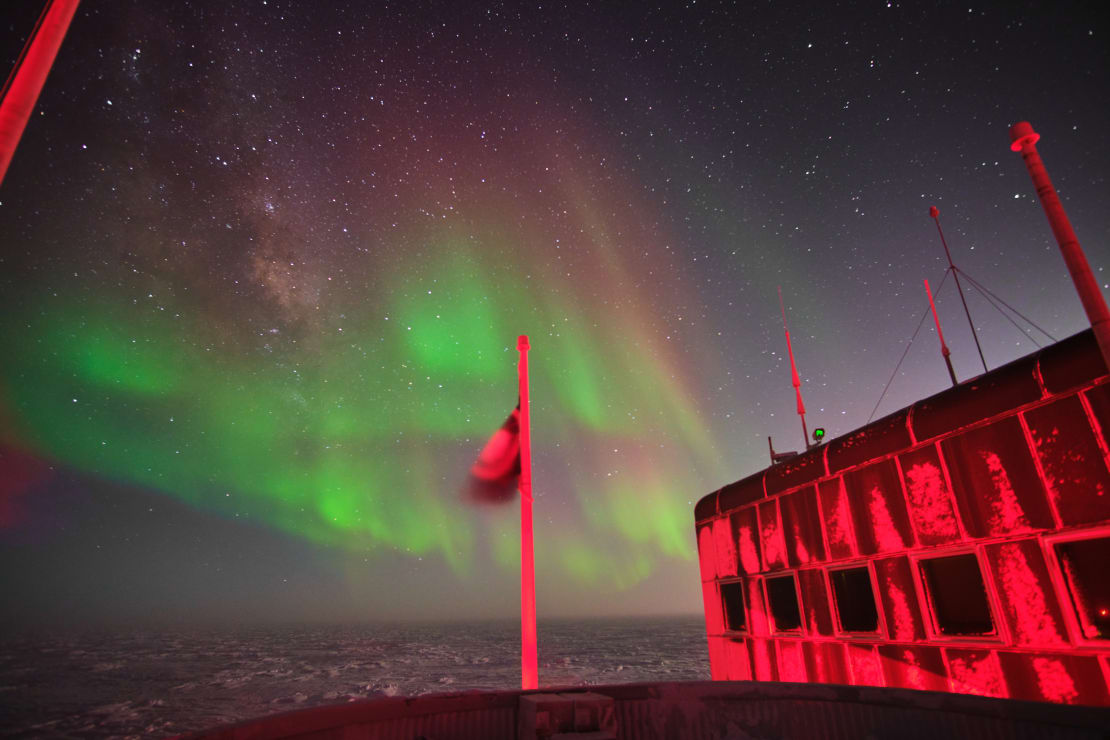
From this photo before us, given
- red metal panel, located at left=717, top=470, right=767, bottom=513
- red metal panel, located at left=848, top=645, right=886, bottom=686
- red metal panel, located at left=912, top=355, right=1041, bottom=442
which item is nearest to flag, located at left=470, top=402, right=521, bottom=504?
red metal panel, located at left=717, top=470, right=767, bottom=513

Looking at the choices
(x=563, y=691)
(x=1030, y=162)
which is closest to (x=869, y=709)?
(x=563, y=691)

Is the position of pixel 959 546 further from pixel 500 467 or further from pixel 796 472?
pixel 500 467

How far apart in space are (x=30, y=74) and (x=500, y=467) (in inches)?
361

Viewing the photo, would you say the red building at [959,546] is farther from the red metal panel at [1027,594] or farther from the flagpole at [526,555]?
the flagpole at [526,555]

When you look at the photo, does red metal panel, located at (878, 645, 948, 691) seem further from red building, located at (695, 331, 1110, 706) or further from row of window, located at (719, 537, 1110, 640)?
row of window, located at (719, 537, 1110, 640)

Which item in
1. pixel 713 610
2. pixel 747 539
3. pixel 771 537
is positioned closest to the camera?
pixel 771 537

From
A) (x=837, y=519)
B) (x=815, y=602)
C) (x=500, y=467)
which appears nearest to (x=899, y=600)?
(x=837, y=519)

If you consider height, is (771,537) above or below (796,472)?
below

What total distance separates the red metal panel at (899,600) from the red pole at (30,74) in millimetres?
11044

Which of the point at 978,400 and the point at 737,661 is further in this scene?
the point at 737,661

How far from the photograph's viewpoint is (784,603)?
9.71 metres

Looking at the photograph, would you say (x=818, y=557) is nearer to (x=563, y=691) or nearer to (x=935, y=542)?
(x=935, y=542)

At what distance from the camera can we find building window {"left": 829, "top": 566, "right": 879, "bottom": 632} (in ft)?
26.0

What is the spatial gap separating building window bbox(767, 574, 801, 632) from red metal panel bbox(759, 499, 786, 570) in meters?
0.27
